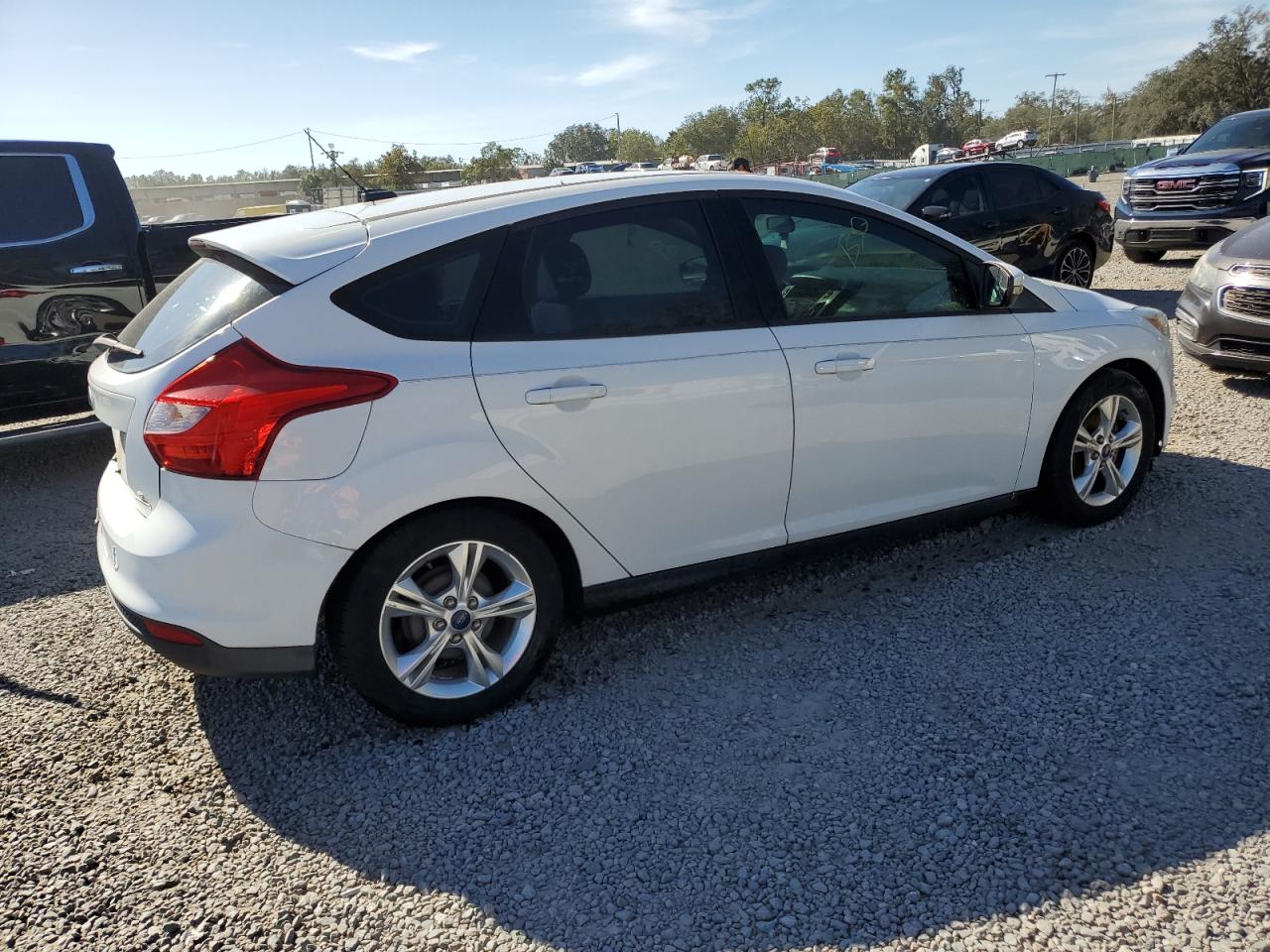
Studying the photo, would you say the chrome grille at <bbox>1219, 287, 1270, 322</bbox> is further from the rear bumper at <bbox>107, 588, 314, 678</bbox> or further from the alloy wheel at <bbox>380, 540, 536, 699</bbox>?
the rear bumper at <bbox>107, 588, 314, 678</bbox>

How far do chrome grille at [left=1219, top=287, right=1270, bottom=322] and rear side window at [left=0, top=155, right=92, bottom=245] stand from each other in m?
7.52

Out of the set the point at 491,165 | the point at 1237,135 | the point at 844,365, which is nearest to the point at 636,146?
the point at 491,165

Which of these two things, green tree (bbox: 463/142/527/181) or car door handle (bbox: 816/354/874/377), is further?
green tree (bbox: 463/142/527/181)

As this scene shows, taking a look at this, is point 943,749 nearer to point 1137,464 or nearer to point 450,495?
point 450,495

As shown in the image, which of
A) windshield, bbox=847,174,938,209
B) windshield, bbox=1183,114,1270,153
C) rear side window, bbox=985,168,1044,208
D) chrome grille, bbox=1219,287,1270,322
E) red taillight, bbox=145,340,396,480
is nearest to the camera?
red taillight, bbox=145,340,396,480

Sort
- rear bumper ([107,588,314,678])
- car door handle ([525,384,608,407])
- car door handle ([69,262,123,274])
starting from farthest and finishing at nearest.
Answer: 1. car door handle ([69,262,123,274])
2. car door handle ([525,384,608,407])
3. rear bumper ([107,588,314,678])

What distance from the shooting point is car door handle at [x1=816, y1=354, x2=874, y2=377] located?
11.8ft

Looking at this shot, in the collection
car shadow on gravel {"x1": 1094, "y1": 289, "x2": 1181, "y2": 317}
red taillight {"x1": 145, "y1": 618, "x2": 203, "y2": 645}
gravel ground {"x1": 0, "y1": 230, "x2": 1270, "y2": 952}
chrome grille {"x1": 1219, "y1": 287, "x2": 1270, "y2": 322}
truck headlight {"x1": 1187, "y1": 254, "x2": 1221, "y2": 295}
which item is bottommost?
gravel ground {"x1": 0, "y1": 230, "x2": 1270, "y2": 952}

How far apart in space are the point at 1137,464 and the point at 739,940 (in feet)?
11.2

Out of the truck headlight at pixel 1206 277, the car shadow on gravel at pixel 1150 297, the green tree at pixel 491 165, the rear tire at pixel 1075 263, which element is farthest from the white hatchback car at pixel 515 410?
the green tree at pixel 491 165

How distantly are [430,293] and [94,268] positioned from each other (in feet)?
13.9

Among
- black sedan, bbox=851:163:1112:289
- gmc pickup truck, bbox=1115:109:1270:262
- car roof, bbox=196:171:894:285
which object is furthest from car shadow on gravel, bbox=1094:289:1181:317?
car roof, bbox=196:171:894:285

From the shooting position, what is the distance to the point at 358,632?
116 inches

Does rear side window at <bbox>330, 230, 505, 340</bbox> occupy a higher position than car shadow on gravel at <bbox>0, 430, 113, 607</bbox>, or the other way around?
rear side window at <bbox>330, 230, 505, 340</bbox>
